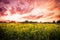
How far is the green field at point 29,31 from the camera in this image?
10.2 ft

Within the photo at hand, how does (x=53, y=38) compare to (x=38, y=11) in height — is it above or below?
below

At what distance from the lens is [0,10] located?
3250 millimetres

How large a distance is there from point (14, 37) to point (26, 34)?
0.22m

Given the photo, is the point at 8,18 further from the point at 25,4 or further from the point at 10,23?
the point at 25,4

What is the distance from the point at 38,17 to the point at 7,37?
25.8 inches

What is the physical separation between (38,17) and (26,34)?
379 millimetres

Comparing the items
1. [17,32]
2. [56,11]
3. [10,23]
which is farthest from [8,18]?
[56,11]

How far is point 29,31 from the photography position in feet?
10.3

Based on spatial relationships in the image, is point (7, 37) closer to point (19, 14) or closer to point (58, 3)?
point (19, 14)

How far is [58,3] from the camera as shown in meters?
3.23

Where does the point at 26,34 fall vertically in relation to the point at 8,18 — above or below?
below

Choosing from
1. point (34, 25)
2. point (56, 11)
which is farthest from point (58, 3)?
point (34, 25)

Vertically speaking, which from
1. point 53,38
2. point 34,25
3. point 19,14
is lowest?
point 53,38

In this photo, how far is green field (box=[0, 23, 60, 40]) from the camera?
312 cm
